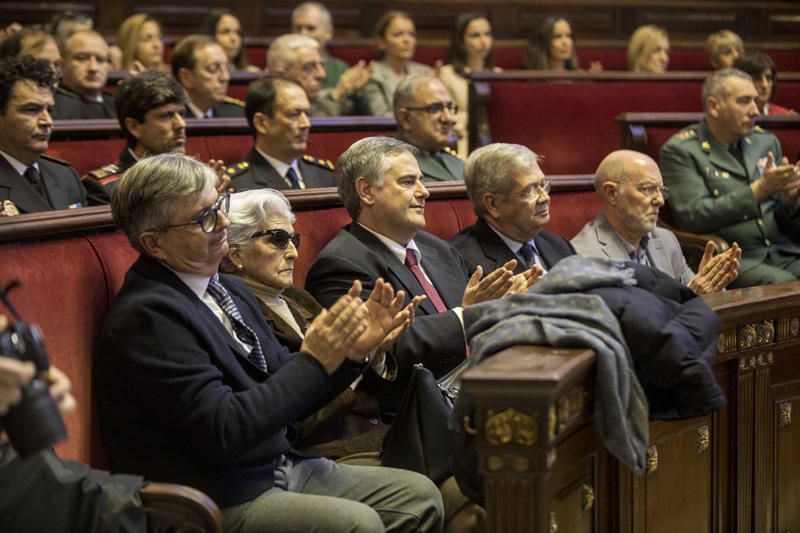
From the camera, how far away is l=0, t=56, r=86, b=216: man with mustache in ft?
9.19

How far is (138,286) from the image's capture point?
174 centimetres

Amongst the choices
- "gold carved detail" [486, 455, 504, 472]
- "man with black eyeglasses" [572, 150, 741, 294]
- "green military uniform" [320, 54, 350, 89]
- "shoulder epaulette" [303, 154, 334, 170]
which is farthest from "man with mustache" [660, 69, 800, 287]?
"green military uniform" [320, 54, 350, 89]

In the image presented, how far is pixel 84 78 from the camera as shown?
158 inches

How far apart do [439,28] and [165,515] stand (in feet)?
16.4

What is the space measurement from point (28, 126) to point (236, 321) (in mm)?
1205

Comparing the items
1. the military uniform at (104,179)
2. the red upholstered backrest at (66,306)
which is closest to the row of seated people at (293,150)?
the military uniform at (104,179)

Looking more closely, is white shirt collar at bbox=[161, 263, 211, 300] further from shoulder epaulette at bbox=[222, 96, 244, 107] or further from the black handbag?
shoulder epaulette at bbox=[222, 96, 244, 107]

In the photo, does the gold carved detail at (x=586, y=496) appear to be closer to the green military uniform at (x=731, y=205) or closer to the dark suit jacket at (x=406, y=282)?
the dark suit jacket at (x=406, y=282)

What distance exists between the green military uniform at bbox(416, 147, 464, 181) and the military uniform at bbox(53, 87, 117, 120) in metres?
1.14

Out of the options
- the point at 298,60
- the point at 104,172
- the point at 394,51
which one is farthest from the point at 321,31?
A: the point at 104,172

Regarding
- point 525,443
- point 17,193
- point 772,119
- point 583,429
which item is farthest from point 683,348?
point 772,119

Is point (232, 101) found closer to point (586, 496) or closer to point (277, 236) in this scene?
point (277, 236)

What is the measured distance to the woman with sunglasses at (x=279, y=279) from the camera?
2.09 m

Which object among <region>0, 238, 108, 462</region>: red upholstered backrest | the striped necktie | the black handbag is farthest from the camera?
the black handbag
